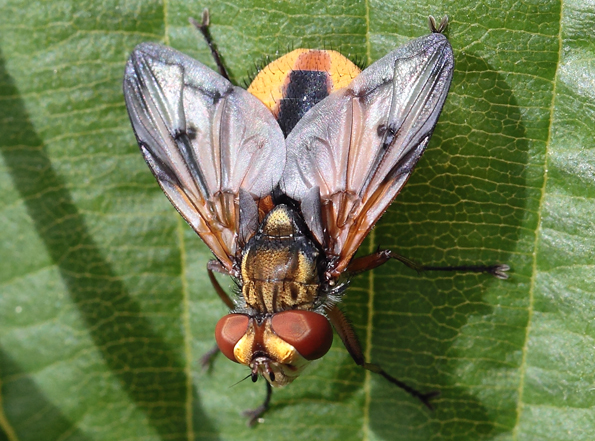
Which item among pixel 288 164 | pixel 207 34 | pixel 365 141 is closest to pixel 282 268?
pixel 288 164

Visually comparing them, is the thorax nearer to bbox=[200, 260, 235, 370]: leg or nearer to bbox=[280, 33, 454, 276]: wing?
bbox=[280, 33, 454, 276]: wing

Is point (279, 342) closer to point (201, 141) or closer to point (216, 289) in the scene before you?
point (216, 289)

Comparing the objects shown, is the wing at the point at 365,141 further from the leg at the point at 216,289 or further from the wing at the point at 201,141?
the leg at the point at 216,289

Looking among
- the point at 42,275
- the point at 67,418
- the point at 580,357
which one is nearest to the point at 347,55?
the point at 580,357

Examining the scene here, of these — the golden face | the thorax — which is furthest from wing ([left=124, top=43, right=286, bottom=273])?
the golden face

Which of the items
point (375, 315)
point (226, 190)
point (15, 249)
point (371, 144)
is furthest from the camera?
point (15, 249)

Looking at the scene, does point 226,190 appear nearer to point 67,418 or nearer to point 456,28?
point 456,28

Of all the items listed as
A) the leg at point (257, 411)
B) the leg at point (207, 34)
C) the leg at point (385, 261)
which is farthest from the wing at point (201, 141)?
the leg at point (257, 411)
